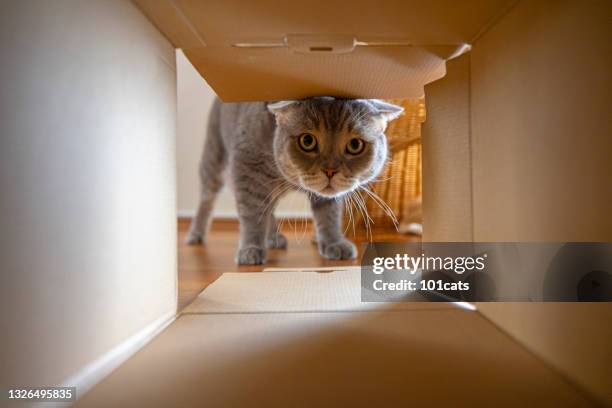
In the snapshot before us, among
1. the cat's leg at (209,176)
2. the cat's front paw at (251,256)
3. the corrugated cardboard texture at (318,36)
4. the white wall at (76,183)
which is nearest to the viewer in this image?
the white wall at (76,183)

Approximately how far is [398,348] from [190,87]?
314 centimetres

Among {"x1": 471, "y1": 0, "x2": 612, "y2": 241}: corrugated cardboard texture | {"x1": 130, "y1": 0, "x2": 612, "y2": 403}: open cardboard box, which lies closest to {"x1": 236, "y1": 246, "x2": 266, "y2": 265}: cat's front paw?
{"x1": 130, "y1": 0, "x2": 612, "y2": 403}: open cardboard box

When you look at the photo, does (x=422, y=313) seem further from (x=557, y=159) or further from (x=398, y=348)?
(x=557, y=159)

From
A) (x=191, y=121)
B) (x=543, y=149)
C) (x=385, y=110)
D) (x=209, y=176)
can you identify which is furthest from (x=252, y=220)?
(x=191, y=121)

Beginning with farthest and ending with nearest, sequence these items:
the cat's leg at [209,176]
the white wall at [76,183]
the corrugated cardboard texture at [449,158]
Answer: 1. the cat's leg at [209,176]
2. the corrugated cardboard texture at [449,158]
3. the white wall at [76,183]

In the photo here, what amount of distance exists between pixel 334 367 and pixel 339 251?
110 centimetres

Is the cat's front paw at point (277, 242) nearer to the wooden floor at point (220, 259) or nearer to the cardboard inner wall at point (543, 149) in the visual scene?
the wooden floor at point (220, 259)

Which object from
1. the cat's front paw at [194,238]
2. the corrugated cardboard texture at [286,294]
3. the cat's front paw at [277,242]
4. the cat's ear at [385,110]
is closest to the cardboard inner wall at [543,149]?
the corrugated cardboard texture at [286,294]

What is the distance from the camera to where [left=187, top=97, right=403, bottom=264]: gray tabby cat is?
1299 millimetres

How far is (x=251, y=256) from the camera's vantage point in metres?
1.56

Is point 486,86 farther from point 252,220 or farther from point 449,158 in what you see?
point 252,220

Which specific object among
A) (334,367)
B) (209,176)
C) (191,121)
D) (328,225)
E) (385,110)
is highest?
(191,121)

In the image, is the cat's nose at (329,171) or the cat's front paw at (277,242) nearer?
the cat's nose at (329,171)

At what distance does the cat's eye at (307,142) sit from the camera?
133 centimetres
